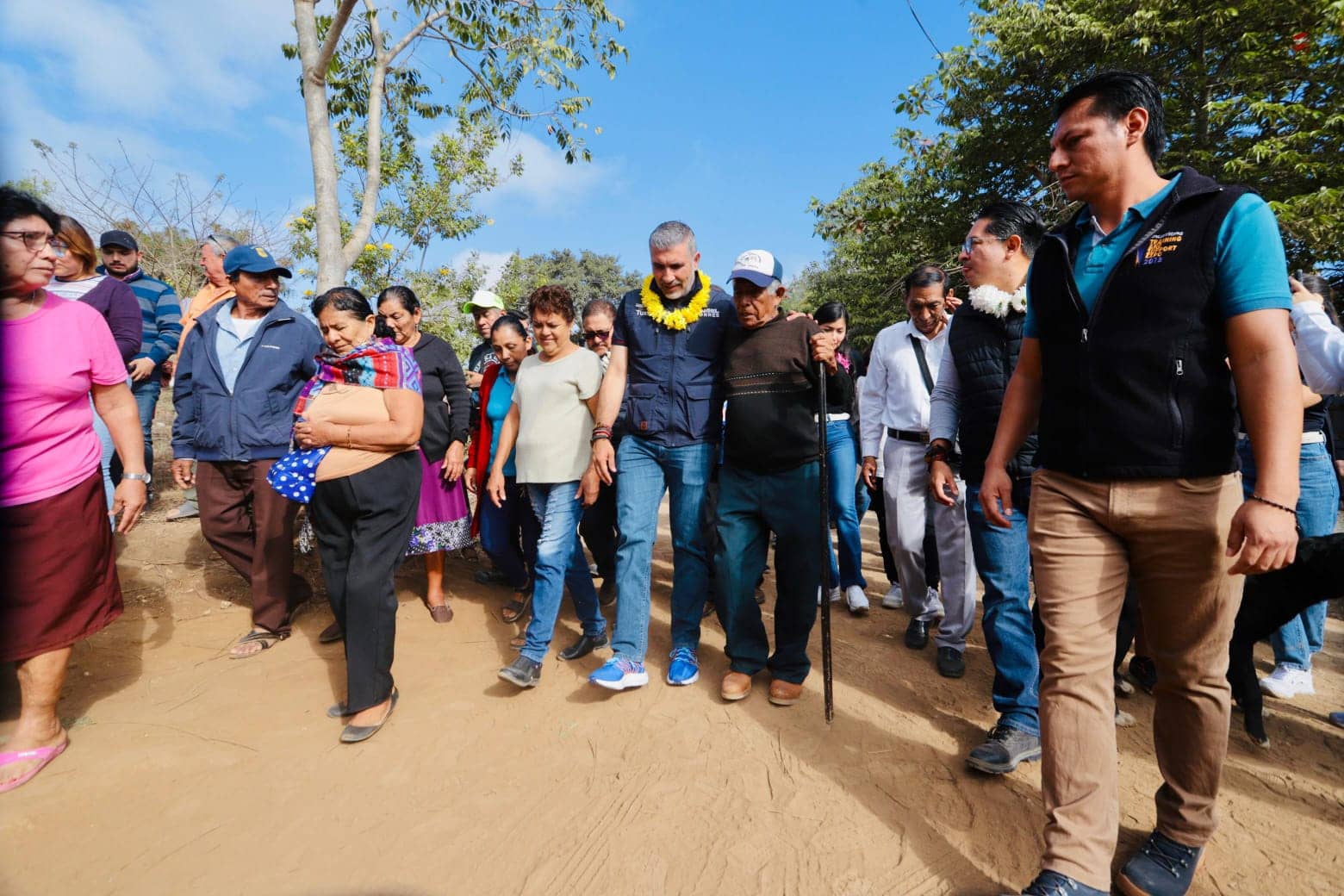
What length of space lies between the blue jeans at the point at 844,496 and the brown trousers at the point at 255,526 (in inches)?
139

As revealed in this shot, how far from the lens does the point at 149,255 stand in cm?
830

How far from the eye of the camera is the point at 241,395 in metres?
3.86

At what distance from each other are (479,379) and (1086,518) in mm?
4435

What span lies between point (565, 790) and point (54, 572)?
7.65ft

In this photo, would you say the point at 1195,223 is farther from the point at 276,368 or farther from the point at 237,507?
the point at 237,507

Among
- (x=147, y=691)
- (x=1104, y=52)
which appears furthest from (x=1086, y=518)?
(x=1104, y=52)

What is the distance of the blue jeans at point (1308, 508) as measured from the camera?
323 cm

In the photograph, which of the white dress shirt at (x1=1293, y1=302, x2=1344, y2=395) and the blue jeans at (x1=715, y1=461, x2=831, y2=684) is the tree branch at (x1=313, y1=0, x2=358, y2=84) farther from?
the white dress shirt at (x1=1293, y1=302, x2=1344, y2=395)

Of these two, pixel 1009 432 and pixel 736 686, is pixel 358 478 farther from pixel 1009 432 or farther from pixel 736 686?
pixel 1009 432

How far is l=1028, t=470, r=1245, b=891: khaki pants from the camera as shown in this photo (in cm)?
181

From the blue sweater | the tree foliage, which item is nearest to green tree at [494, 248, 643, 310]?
the tree foliage

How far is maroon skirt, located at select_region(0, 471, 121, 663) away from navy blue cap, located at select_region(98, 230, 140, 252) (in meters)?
2.73

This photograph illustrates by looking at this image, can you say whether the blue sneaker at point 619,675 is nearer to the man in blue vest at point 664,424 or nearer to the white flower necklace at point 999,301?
the man in blue vest at point 664,424

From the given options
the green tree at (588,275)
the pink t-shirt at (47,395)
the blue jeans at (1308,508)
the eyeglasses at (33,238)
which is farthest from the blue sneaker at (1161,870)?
the green tree at (588,275)
